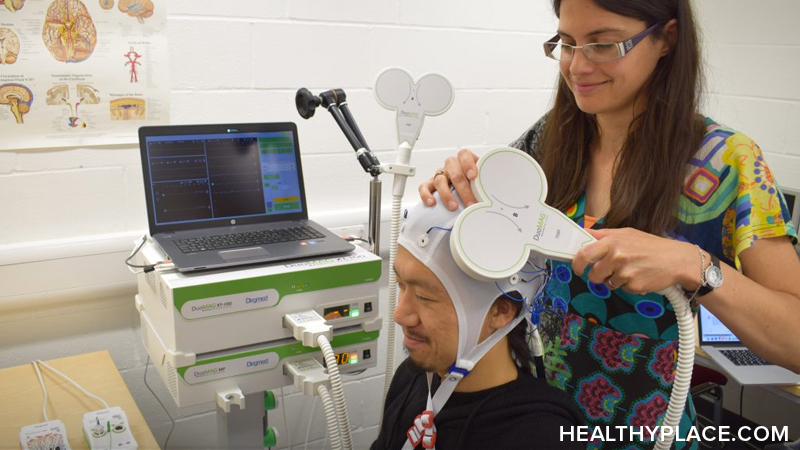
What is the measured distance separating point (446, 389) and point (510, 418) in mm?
122

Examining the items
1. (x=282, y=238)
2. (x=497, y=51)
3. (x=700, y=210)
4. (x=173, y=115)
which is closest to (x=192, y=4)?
(x=173, y=115)

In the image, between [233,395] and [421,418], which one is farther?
[233,395]

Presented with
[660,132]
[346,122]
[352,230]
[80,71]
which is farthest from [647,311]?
[80,71]

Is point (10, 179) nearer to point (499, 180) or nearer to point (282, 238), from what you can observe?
point (282, 238)

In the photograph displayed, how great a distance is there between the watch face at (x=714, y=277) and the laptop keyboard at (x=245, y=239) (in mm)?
866

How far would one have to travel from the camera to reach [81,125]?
1824mm

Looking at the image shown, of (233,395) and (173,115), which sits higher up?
(173,115)

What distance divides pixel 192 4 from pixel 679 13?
1.31 meters

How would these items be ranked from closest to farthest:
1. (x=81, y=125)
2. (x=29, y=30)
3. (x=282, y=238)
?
1. (x=282, y=238)
2. (x=29, y=30)
3. (x=81, y=125)

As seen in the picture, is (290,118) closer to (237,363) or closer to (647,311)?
(237,363)

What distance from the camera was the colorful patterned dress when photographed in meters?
1.13

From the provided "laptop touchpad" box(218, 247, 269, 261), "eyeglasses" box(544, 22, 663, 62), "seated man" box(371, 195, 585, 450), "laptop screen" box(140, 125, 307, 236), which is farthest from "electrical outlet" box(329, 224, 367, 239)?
"eyeglasses" box(544, 22, 663, 62)

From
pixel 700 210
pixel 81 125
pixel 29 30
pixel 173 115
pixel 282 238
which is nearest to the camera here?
pixel 700 210

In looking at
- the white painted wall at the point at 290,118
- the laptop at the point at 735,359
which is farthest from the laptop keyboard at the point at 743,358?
the white painted wall at the point at 290,118
